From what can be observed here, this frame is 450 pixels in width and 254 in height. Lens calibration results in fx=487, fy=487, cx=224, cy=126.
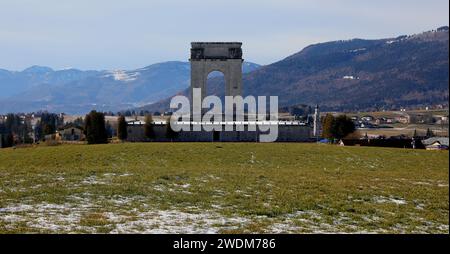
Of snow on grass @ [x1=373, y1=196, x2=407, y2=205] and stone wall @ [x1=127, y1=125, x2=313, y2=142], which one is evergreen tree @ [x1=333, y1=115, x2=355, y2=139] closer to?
stone wall @ [x1=127, y1=125, x2=313, y2=142]

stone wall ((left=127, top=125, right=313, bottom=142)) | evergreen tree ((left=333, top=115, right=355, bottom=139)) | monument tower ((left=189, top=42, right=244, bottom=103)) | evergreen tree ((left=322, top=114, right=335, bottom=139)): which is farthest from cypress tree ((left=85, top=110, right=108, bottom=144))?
evergreen tree ((left=333, top=115, right=355, bottom=139))

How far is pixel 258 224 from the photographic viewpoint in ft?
46.3

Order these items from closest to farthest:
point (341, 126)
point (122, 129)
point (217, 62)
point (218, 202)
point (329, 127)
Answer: point (218, 202), point (122, 129), point (341, 126), point (329, 127), point (217, 62)

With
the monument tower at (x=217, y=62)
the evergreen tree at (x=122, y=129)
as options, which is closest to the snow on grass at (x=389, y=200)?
the evergreen tree at (x=122, y=129)

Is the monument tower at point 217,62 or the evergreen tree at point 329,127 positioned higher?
the monument tower at point 217,62

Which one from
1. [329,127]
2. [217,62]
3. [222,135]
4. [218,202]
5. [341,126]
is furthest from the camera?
[217,62]

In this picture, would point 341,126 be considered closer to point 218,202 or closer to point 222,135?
point 222,135

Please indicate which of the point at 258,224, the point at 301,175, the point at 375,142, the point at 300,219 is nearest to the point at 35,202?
the point at 258,224

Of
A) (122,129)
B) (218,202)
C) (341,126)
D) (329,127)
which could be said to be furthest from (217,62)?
(218,202)

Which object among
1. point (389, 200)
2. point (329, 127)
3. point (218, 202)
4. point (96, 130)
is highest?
point (329, 127)

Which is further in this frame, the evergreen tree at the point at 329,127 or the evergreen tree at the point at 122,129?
the evergreen tree at the point at 329,127

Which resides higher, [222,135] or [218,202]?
[222,135]

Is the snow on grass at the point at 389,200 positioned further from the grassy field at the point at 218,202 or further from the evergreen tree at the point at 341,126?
the evergreen tree at the point at 341,126
